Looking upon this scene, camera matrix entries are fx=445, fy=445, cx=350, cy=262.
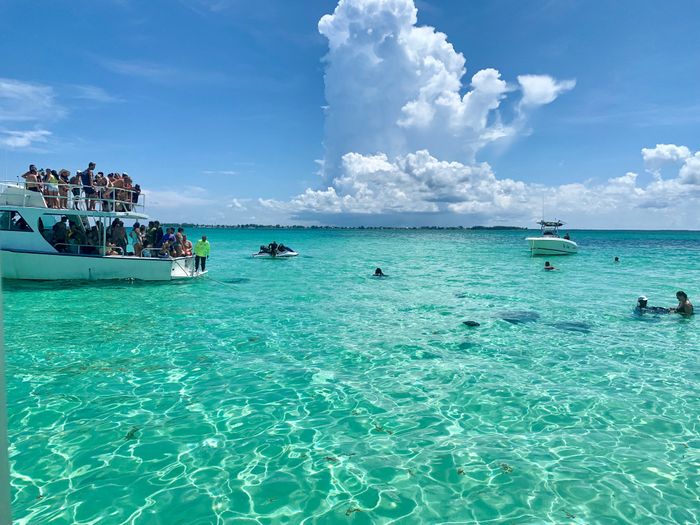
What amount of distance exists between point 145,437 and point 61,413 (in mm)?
1950

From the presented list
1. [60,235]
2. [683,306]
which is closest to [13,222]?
[60,235]

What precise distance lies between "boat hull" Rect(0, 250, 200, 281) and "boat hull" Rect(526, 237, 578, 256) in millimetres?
38662

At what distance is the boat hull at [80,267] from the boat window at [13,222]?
1.05m

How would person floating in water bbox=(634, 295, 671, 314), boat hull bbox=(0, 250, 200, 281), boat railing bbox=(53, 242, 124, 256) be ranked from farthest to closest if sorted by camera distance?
1. boat railing bbox=(53, 242, 124, 256)
2. boat hull bbox=(0, 250, 200, 281)
3. person floating in water bbox=(634, 295, 671, 314)

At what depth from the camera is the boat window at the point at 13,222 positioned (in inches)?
794

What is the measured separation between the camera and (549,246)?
Result: 48.3 m

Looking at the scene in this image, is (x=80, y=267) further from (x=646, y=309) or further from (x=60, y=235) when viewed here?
(x=646, y=309)

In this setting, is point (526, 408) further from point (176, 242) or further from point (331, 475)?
point (176, 242)

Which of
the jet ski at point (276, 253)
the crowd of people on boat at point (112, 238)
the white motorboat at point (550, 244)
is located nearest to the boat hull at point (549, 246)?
the white motorboat at point (550, 244)

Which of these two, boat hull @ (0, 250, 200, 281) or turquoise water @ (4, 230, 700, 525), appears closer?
turquoise water @ (4, 230, 700, 525)

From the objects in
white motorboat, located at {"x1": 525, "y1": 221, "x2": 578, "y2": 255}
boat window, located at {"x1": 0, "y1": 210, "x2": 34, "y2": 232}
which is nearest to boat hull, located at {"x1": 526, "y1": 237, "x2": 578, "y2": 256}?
white motorboat, located at {"x1": 525, "y1": 221, "x2": 578, "y2": 255}

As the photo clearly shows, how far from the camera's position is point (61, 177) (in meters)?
21.4

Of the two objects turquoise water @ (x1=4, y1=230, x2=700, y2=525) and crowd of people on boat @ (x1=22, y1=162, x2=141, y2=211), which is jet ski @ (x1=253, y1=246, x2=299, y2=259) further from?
turquoise water @ (x1=4, y1=230, x2=700, y2=525)

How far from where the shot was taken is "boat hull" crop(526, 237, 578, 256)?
47750 millimetres
